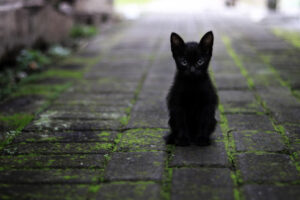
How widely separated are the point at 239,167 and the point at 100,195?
3.11ft

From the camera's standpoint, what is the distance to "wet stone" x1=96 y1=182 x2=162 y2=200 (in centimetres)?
207

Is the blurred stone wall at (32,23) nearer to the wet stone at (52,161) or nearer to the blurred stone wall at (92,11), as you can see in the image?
A: the blurred stone wall at (92,11)

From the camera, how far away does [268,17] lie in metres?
11.1

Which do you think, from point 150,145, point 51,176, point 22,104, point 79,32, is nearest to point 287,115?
point 150,145

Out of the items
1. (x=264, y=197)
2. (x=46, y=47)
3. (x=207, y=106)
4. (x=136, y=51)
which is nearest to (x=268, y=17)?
(x=136, y=51)

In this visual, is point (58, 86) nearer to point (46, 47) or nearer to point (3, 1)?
point (3, 1)

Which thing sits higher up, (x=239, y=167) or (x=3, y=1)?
(x=3, y=1)

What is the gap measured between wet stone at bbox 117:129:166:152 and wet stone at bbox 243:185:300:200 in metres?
0.83

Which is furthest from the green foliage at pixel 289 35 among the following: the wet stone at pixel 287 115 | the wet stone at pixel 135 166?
the wet stone at pixel 135 166

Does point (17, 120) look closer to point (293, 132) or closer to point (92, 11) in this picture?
point (293, 132)

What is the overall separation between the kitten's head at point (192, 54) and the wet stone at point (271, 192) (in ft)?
3.08

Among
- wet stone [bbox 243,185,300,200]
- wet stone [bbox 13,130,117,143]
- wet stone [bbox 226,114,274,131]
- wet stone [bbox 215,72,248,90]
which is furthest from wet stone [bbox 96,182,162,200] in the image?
wet stone [bbox 215,72,248,90]

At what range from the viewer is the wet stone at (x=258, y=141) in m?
2.70

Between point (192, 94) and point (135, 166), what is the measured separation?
700mm
